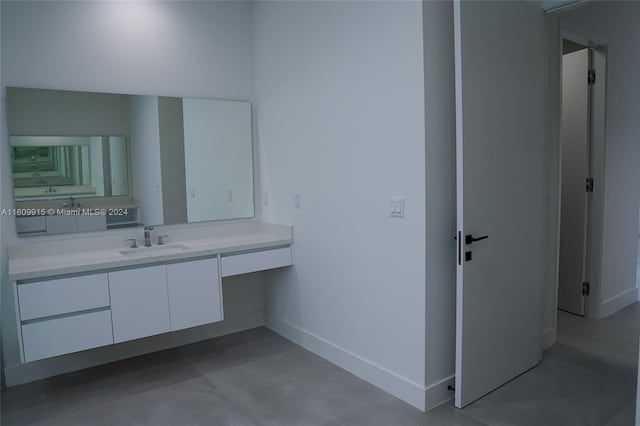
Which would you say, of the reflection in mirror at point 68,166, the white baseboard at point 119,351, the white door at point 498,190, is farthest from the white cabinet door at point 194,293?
the white door at point 498,190

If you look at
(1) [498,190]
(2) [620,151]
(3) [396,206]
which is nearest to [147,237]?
(3) [396,206]

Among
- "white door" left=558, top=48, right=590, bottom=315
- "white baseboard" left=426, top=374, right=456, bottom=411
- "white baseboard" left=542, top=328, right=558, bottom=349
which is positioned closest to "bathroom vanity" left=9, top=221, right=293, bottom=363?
"white baseboard" left=426, top=374, right=456, bottom=411

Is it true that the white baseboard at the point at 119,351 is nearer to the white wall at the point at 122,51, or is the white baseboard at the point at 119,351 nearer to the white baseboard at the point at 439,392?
the white wall at the point at 122,51

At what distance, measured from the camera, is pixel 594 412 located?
7.80 feet

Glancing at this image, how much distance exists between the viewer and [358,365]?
113 inches

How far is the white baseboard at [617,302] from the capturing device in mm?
3771

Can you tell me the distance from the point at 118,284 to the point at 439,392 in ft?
6.37

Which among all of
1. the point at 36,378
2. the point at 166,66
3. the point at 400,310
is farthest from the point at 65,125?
the point at 400,310

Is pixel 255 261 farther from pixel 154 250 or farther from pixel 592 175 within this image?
pixel 592 175

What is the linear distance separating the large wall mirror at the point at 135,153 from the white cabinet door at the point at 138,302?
641mm

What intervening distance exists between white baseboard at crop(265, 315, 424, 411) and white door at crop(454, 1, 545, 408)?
0.25m

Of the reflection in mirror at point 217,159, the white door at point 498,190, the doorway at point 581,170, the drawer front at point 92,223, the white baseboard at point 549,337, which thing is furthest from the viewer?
the doorway at point 581,170

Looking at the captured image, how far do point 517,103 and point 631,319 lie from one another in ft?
7.68

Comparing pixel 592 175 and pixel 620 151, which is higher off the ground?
pixel 620 151
